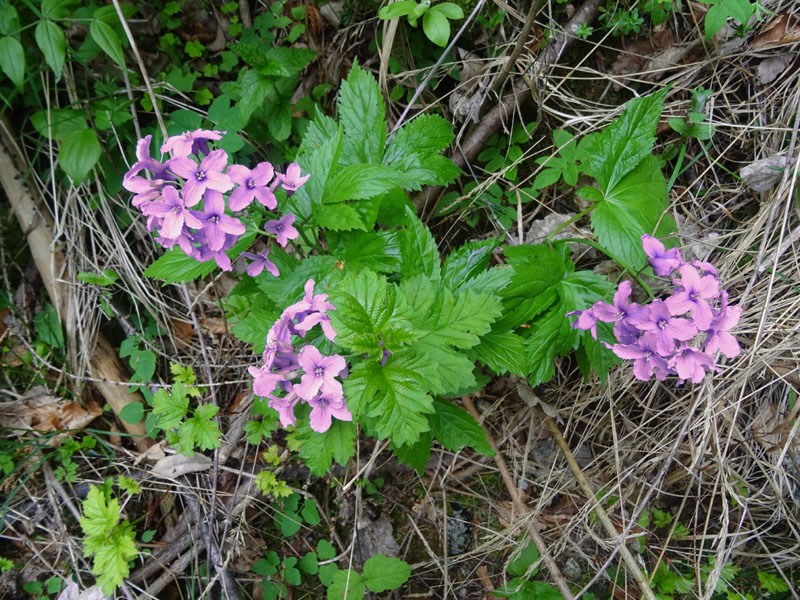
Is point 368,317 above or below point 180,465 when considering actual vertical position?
above

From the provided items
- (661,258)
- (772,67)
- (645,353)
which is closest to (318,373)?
(645,353)

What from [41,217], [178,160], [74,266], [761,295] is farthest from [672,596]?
[41,217]

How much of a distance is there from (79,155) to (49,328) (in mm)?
1164

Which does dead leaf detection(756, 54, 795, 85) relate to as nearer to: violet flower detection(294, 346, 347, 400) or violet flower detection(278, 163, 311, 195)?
violet flower detection(278, 163, 311, 195)

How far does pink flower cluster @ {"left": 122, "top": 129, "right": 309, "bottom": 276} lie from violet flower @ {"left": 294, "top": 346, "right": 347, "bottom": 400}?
0.51 metres

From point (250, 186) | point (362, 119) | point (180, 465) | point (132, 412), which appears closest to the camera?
point (250, 186)

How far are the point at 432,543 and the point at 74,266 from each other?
2.70 metres

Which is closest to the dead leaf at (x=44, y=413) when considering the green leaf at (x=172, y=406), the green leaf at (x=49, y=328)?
the green leaf at (x=49, y=328)

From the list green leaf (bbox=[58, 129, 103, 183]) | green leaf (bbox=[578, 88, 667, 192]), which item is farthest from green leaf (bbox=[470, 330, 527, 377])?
green leaf (bbox=[58, 129, 103, 183])

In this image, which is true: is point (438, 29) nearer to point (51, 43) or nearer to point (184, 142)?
point (184, 142)

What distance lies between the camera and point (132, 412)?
10.6ft

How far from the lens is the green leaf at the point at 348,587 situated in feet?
8.92

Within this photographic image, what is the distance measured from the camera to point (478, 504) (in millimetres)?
2959

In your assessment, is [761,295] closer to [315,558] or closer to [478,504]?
[478,504]
